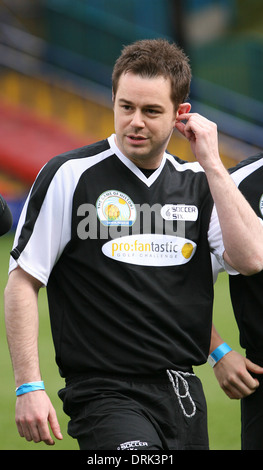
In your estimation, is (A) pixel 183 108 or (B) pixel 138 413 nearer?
(B) pixel 138 413

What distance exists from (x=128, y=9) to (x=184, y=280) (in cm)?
1489

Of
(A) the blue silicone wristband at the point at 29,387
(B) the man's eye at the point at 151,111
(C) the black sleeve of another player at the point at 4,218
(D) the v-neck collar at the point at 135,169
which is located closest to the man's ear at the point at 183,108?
(B) the man's eye at the point at 151,111

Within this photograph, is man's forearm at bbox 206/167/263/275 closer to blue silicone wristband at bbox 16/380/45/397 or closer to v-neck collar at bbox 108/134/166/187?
v-neck collar at bbox 108/134/166/187

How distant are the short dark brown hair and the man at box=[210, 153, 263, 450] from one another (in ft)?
2.28

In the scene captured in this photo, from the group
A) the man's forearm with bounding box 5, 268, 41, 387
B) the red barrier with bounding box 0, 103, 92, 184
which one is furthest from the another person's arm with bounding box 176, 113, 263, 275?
the red barrier with bounding box 0, 103, 92, 184

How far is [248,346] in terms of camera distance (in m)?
4.14

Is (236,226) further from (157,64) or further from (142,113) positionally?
(157,64)

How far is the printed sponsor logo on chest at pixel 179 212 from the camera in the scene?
368cm

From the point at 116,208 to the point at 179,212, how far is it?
11.0 inches

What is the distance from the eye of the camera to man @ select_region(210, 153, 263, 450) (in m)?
3.96

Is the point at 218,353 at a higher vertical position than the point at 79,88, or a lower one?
lower

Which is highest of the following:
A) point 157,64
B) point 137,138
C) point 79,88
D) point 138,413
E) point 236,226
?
point 79,88

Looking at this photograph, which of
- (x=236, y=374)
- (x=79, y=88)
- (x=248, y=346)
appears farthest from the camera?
(x=79, y=88)

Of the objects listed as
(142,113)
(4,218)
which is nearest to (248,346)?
(142,113)
